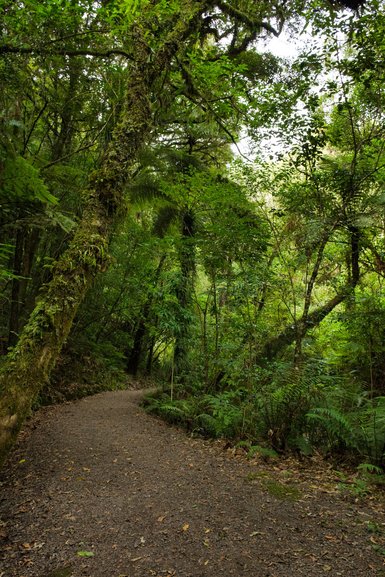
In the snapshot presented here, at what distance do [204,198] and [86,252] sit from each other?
5011 mm

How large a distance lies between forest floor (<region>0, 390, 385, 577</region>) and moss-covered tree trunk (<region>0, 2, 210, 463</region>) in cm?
107

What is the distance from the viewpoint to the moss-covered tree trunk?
339 centimetres

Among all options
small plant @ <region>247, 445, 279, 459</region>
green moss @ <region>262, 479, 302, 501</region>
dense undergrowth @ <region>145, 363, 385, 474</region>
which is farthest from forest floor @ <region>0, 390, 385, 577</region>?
dense undergrowth @ <region>145, 363, 385, 474</region>

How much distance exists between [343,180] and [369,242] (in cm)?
194

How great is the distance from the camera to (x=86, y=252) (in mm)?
4039

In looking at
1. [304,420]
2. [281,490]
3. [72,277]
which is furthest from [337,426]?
[72,277]

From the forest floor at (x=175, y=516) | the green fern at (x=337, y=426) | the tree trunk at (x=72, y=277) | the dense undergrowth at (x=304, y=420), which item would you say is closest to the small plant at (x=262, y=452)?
the dense undergrowth at (x=304, y=420)

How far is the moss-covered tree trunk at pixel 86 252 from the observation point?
3.39 metres

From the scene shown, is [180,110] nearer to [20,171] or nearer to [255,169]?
[255,169]

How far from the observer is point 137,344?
16.2m

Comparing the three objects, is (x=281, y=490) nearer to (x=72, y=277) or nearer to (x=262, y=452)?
(x=262, y=452)

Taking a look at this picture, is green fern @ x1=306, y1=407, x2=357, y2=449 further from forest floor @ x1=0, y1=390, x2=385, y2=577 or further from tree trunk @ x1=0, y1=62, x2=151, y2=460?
tree trunk @ x1=0, y1=62, x2=151, y2=460

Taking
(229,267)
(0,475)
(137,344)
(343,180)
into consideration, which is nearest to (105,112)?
(229,267)

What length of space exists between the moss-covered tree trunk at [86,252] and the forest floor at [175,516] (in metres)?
1.07
